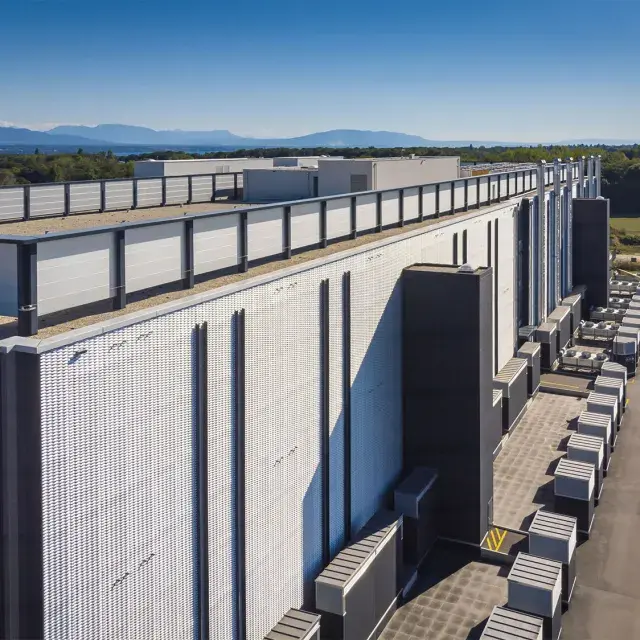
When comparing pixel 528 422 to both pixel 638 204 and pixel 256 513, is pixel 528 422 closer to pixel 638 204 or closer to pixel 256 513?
pixel 256 513

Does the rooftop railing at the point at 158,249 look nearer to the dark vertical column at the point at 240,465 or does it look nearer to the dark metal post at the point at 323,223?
the dark metal post at the point at 323,223

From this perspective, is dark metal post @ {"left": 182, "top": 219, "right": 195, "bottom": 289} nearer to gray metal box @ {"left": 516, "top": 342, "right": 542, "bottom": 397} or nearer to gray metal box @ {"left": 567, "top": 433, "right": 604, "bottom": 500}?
gray metal box @ {"left": 567, "top": 433, "right": 604, "bottom": 500}

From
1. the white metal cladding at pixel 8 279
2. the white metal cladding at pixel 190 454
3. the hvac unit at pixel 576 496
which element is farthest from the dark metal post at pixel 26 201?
the hvac unit at pixel 576 496

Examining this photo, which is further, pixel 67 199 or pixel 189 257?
pixel 67 199

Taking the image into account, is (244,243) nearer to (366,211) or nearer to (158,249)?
(158,249)

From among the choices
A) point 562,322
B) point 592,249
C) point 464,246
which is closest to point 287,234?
point 464,246

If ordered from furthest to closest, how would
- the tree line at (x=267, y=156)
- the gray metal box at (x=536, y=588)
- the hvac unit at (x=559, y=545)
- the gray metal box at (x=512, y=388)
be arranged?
the tree line at (x=267, y=156) < the gray metal box at (x=512, y=388) < the hvac unit at (x=559, y=545) < the gray metal box at (x=536, y=588)
